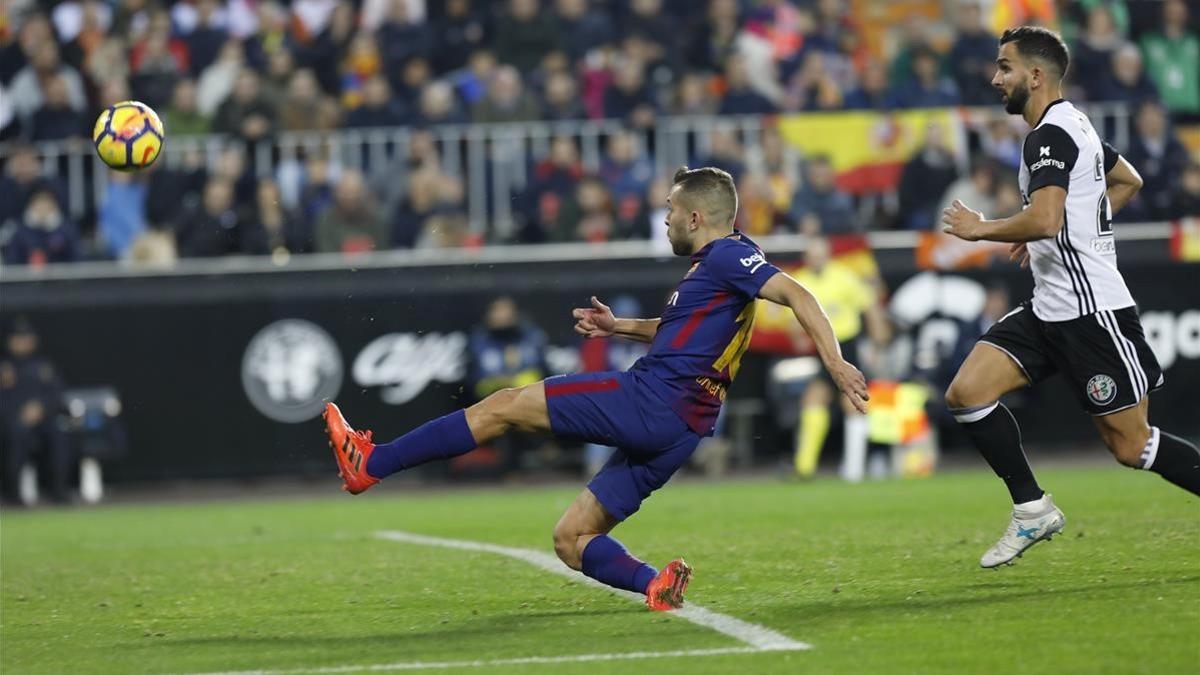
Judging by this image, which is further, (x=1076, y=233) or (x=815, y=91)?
(x=815, y=91)

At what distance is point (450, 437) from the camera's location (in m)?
7.39

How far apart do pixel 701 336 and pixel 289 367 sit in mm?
10849

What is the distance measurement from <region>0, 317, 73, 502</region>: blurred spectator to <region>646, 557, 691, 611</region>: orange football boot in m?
11.3

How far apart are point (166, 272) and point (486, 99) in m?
3.83

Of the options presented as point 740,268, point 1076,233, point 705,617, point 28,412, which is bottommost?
point 705,617

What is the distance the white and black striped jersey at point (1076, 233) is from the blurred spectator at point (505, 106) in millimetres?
11497

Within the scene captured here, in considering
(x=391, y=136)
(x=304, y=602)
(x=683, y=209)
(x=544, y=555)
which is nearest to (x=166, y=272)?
(x=391, y=136)

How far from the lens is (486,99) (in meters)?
19.1

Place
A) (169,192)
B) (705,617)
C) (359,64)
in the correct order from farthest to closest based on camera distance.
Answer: (359,64)
(169,192)
(705,617)

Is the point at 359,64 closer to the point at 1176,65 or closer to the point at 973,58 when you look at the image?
the point at 973,58

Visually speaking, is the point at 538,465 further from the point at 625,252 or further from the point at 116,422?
the point at 116,422

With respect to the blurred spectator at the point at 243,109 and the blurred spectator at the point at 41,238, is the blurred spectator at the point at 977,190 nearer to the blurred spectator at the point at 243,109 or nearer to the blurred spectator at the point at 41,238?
the blurred spectator at the point at 243,109

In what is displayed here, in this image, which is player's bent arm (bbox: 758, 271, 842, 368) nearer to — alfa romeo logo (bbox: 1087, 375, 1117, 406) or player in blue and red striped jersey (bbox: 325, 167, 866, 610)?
player in blue and red striped jersey (bbox: 325, 167, 866, 610)

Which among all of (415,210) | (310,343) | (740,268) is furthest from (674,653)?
(415,210)
